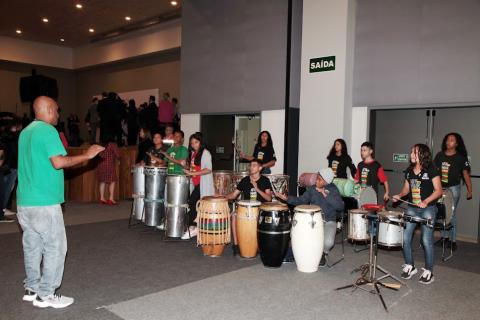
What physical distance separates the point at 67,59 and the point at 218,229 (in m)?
16.7

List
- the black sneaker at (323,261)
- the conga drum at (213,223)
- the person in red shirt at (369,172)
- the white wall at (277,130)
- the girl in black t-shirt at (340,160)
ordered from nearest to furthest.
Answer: the black sneaker at (323,261)
the conga drum at (213,223)
the person in red shirt at (369,172)
the girl in black t-shirt at (340,160)
the white wall at (277,130)

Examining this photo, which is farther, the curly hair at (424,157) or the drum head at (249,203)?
the drum head at (249,203)

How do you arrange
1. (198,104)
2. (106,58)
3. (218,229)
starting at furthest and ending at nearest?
(106,58), (198,104), (218,229)

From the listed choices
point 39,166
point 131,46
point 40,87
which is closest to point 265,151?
point 40,87

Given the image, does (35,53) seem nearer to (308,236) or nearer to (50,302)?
(50,302)

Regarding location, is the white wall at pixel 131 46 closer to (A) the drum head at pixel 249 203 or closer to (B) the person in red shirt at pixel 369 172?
(B) the person in red shirt at pixel 369 172

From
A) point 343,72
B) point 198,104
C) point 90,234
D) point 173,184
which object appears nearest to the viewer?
point 173,184

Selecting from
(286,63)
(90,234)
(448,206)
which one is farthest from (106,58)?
(448,206)

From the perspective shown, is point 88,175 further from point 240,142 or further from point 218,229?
point 218,229

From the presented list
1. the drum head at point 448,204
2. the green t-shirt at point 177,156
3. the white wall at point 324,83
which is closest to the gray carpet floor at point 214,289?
the drum head at point 448,204

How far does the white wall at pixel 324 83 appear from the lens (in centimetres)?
785

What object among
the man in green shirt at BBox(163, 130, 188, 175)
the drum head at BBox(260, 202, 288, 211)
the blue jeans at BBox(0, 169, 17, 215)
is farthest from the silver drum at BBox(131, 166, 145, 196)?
the drum head at BBox(260, 202, 288, 211)

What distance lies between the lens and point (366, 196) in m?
6.03

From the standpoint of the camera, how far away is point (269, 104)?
923cm
